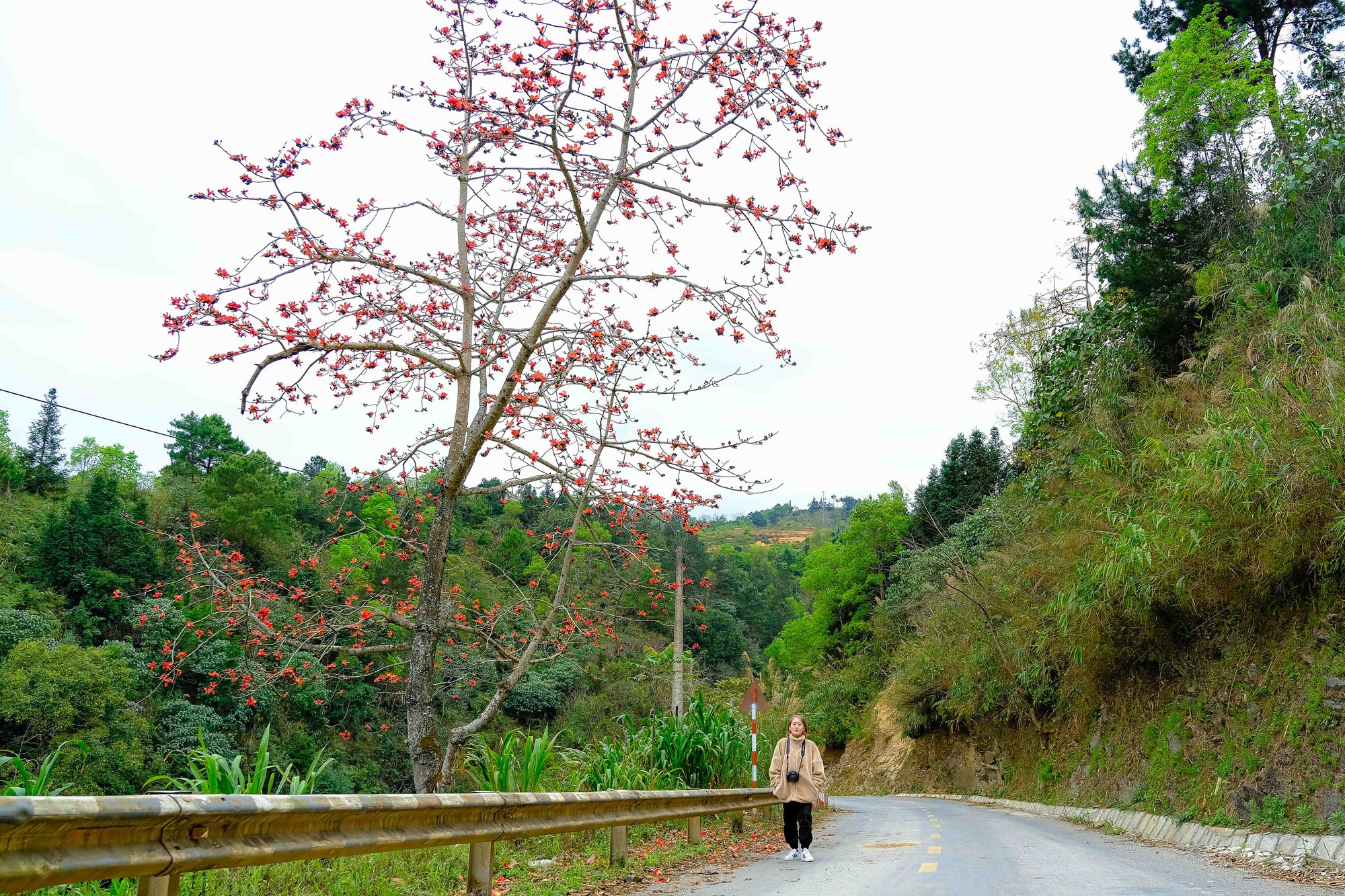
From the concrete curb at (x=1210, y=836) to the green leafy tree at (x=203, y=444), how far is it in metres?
62.8

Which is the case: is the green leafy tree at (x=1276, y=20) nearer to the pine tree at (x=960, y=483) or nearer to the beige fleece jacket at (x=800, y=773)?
the beige fleece jacket at (x=800, y=773)

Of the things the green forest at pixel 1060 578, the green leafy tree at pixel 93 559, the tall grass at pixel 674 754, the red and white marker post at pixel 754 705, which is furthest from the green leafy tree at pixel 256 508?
the red and white marker post at pixel 754 705

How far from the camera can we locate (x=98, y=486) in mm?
43625

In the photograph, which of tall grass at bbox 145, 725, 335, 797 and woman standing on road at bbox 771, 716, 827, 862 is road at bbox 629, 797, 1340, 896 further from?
tall grass at bbox 145, 725, 335, 797

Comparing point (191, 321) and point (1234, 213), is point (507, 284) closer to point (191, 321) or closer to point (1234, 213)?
point (191, 321)

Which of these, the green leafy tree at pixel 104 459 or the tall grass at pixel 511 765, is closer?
the tall grass at pixel 511 765

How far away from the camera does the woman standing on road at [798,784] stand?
9492 millimetres

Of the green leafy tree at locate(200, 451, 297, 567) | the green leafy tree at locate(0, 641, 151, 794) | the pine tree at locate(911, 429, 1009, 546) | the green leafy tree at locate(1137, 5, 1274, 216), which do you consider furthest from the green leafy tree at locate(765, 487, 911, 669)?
the green leafy tree at locate(0, 641, 151, 794)

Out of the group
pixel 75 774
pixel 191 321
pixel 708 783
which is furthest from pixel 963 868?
pixel 75 774

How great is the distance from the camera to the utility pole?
1449 cm

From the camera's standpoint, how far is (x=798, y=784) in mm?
9633

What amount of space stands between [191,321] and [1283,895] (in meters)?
9.26

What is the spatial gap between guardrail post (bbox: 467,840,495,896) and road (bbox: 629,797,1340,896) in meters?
1.80

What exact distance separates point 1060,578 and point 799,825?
37.7 feet
